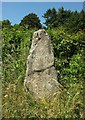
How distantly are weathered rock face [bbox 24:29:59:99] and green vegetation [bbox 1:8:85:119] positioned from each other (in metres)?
0.16

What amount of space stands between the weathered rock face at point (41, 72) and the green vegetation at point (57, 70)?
16cm

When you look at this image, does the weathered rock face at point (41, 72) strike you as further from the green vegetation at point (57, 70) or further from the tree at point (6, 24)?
the tree at point (6, 24)

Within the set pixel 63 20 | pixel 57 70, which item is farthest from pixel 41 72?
pixel 63 20

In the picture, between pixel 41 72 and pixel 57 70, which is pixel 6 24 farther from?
pixel 41 72

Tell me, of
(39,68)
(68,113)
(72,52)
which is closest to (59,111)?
(68,113)

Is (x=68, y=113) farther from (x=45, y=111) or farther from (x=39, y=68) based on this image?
(x=39, y=68)

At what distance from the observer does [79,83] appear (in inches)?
266

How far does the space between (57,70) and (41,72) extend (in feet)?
3.83

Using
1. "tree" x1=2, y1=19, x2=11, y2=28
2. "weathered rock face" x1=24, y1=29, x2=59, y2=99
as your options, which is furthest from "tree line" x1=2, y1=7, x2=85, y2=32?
"weathered rock face" x1=24, y1=29, x2=59, y2=99

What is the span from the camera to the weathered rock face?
20.1 feet

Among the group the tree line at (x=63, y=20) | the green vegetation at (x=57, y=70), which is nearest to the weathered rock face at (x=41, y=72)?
the green vegetation at (x=57, y=70)

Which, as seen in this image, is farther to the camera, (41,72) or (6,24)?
(6,24)

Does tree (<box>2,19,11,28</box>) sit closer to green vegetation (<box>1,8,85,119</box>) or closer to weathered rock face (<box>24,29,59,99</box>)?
green vegetation (<box>1,8,85,119</box>)

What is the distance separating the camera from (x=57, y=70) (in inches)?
289
